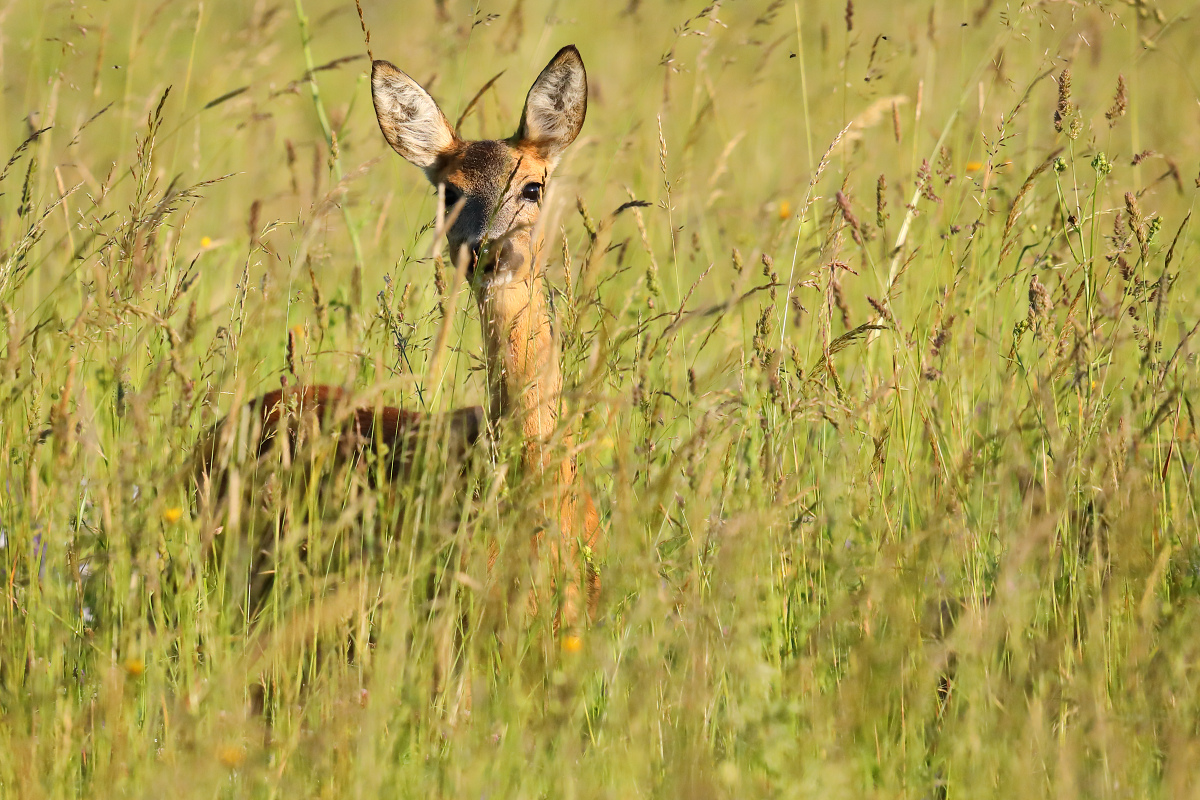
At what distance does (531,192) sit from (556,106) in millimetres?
385

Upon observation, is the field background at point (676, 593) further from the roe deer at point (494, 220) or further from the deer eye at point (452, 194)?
the deer eye at point (452, 194)

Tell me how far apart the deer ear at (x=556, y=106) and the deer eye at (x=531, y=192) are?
327 mm

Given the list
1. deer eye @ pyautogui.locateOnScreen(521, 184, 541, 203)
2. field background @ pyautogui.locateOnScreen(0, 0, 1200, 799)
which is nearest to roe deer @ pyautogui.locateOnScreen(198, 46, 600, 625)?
deer eye @ pyautogui.locateOnScreen(521, 184, 541, 203)

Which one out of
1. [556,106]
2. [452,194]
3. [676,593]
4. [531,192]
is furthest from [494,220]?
[676,593]

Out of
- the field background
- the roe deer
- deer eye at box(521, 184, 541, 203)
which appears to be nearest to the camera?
the field background

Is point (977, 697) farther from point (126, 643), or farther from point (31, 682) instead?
point (31, 682)

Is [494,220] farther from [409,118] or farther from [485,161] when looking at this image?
[409,118]

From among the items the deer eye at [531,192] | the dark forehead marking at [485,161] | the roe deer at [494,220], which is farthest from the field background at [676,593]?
the dark forehead marking at [485,161]

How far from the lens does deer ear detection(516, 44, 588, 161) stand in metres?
3.82

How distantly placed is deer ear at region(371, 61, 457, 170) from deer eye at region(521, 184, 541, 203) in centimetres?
43

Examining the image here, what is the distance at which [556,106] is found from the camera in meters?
3.94

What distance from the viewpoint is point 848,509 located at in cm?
249

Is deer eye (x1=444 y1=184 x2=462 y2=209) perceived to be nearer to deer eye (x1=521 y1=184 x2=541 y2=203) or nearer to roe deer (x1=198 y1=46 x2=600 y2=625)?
roe deer (x1=198 y1=46 x2=600 y2=625)

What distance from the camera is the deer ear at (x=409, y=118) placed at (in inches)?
149
